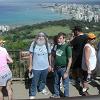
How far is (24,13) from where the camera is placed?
5477 mm

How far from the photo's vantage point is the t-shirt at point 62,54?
506cm

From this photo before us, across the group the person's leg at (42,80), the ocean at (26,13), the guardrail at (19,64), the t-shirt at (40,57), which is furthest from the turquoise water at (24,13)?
the guardrail at (19,64)

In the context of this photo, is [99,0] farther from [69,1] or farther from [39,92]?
[39,92]

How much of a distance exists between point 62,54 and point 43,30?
2.22 ft

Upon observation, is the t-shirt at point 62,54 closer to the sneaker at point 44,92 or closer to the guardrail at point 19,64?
the sneaker at point 44,92

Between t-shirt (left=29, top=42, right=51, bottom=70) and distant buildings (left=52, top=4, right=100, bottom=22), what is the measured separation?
2.95ft

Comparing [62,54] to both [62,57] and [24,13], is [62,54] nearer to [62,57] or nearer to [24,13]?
[62,57]

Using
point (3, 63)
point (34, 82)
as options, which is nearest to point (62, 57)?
point (34, 82)

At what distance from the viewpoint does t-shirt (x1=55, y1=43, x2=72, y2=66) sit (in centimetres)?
506

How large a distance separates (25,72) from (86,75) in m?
1.75

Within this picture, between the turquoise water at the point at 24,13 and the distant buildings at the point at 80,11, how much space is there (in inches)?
6.8

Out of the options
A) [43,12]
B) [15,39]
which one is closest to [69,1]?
[43,12]

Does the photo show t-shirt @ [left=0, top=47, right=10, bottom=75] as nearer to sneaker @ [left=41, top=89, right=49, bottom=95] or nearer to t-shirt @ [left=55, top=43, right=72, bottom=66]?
t-shirt @ [left=55, top=43, right=72, bottom=66]

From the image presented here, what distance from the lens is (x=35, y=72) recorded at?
530 centimetres
